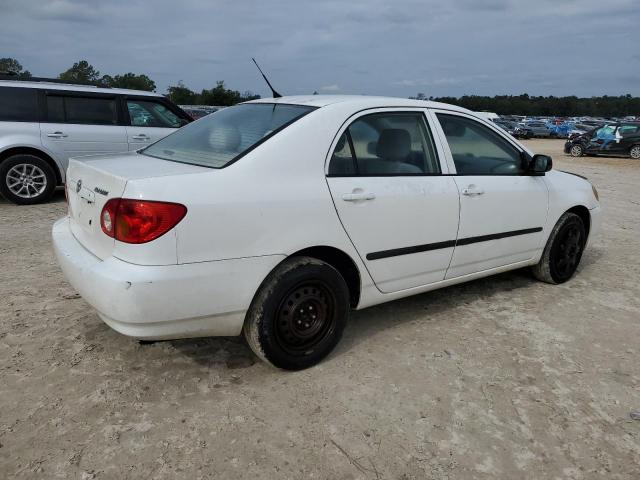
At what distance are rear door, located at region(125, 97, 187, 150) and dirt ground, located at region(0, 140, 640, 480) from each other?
450 centimetres

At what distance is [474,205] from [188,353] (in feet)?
7.15

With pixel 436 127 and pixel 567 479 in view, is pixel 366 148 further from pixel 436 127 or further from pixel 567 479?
pixel 567 479

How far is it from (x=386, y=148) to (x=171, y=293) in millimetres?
1684

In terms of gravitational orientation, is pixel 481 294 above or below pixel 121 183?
below

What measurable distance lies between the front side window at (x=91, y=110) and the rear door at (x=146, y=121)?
24 centimetres

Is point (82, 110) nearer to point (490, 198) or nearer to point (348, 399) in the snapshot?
point (490, 198)

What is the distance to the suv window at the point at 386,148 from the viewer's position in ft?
10.4

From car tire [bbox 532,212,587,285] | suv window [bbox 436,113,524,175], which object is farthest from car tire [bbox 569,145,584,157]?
suv window [bbox 436,113,524,175]

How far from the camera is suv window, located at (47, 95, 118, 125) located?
7703 millimetres

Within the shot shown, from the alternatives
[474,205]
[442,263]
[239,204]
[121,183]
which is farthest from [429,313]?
[121,183]

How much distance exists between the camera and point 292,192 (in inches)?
111

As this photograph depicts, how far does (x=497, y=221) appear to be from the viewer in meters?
3.94

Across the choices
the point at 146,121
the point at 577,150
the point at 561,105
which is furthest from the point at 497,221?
the point at 561,105

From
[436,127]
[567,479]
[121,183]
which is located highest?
[436,127]
